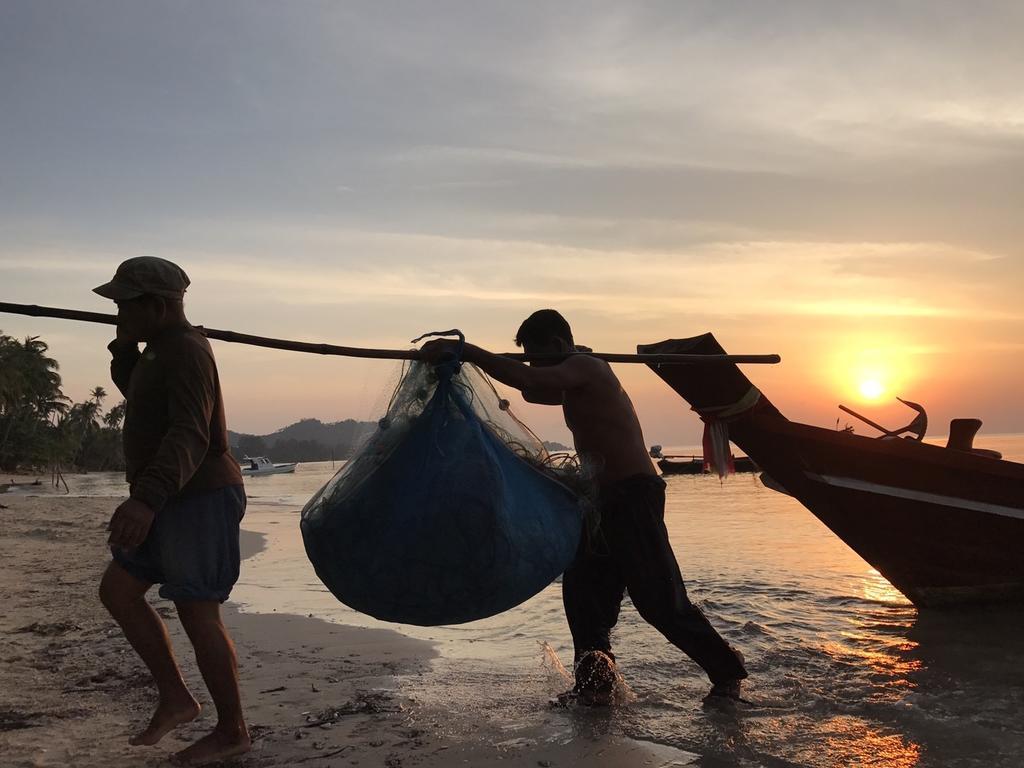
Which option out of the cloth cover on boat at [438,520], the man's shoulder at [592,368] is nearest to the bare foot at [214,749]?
the cloth cover on boat at [438,520]

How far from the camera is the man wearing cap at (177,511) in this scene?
9.64 feet

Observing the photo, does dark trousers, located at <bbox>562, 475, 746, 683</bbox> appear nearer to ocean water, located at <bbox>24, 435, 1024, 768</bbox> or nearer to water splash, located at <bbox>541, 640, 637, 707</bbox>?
water splash, located at <bbox>541, 640, 637, 707</bbox>

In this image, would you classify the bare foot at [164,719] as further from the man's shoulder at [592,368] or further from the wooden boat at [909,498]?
the wooden boat at [909,498]

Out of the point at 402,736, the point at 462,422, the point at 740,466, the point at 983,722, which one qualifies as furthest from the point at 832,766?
the point at 740,466

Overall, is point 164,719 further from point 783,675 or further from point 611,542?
point 783,675

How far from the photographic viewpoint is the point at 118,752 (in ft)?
10.4

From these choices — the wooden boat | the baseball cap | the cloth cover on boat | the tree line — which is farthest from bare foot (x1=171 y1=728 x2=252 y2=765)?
the tree line

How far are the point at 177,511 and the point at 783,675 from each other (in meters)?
3.67

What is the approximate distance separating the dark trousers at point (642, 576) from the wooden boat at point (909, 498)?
1.85m

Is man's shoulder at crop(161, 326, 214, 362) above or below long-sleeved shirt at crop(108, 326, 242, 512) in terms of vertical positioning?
above

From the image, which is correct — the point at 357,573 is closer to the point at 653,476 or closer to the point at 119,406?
the point at 653,476

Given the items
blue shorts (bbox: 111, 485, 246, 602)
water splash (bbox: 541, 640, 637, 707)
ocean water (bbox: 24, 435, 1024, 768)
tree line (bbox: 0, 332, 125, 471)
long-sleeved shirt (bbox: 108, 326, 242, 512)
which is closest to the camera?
long-sleeved shirt (bbox: 108, 326, 242, 512)

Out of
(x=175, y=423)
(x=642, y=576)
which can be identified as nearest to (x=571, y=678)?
(x=642, y=576)

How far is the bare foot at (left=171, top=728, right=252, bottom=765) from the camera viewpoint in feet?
9.85
